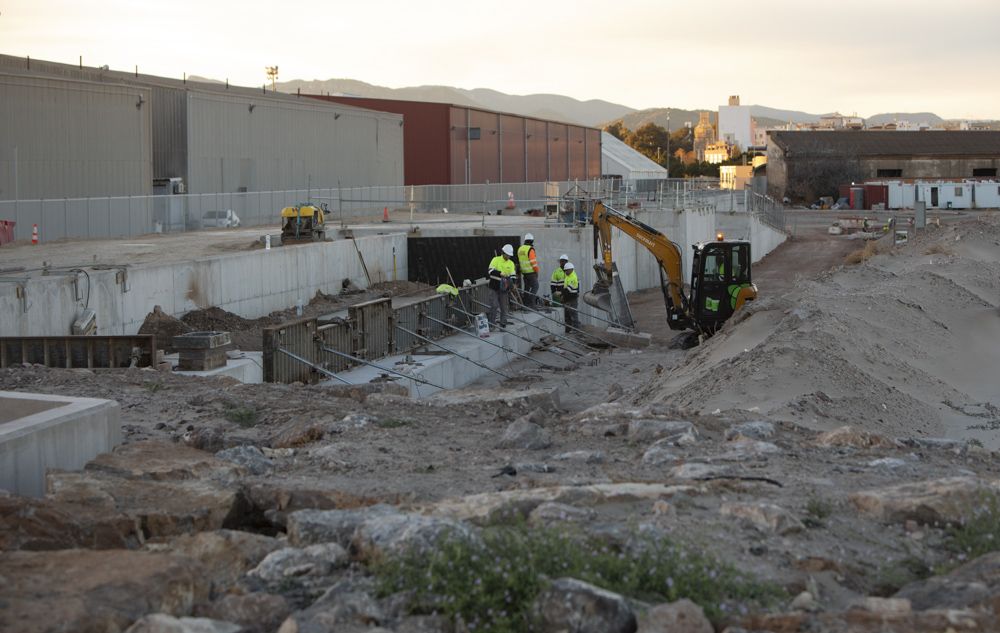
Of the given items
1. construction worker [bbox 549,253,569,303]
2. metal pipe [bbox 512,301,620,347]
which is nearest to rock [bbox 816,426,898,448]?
metal pipe [bbox 512,301,620,347]

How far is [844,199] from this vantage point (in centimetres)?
8194

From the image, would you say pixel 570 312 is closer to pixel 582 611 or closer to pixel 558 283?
pixel 558 283

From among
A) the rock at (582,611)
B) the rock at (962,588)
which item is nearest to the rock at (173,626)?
the rock at (582,611)

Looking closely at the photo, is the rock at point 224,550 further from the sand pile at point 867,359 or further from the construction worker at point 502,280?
the construction worker at point 502,280

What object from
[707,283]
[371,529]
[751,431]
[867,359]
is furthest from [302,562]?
[707,283]

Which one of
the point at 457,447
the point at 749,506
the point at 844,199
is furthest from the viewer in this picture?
the point at 844,199

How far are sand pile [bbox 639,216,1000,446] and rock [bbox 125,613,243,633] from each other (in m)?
8.88

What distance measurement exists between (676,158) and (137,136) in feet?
384

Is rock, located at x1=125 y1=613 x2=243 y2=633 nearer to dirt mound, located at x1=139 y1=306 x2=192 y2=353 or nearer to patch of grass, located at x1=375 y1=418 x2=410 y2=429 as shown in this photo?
patch of grass, located at x1=375 y1=418 x2=410 y2=429

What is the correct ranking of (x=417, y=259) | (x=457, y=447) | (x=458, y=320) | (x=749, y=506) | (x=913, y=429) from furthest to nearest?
(x=417, y=259) < (x=458, y=320) < (x=913, y=429) < (x=457, y=447) < (x=749, y=506)

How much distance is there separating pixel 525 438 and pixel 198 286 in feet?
49.6

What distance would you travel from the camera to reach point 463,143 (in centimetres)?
6322

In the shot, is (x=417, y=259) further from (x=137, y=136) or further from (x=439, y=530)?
(x=439, y=530)

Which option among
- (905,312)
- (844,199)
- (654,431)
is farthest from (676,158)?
(654,431)
